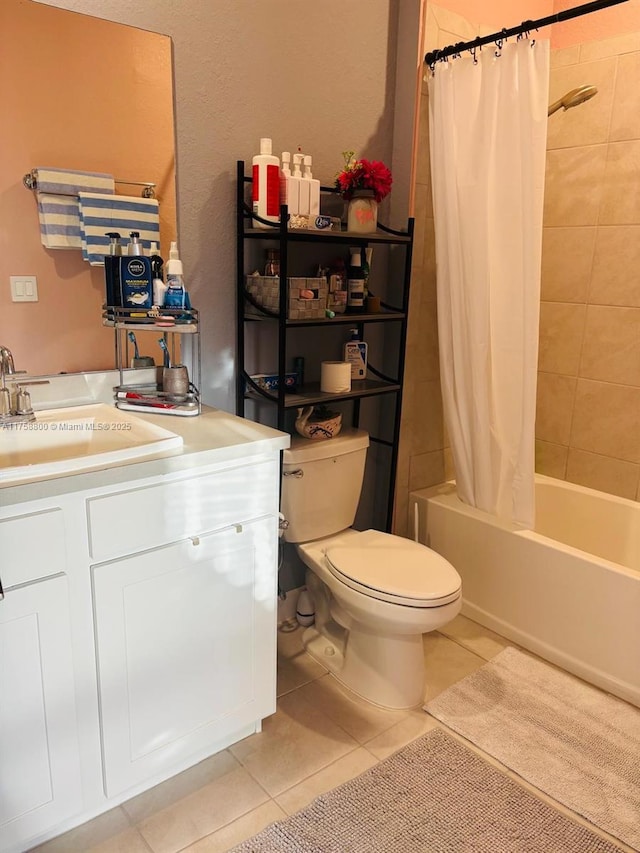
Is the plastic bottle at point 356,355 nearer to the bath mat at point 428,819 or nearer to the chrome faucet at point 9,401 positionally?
the chrome faucet at point 9,401

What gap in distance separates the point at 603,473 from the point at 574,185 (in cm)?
113

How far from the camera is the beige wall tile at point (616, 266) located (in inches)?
91.2

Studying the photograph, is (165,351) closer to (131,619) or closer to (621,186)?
(131,619)

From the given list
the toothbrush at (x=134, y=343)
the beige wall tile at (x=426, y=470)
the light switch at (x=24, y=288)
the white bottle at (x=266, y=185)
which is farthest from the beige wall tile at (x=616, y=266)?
the light switch at (x=24, y=288)

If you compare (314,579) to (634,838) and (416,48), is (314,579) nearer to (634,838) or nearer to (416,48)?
(634,838)

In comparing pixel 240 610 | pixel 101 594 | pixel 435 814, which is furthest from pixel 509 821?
pixel 101 594

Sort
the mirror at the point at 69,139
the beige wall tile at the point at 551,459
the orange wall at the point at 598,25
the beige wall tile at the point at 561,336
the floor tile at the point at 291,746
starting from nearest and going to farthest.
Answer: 1. the mirror at the point at 69,139
2. the floor tile at the point at 291,746
3. the orange wall at the point at 598,25
4. the beige wall tile at the point at 561,336
5. the beige wall tile at the point at 551,459

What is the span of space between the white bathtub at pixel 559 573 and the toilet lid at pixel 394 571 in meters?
0.40

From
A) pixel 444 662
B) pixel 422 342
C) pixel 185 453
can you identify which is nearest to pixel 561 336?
pixel 422 342

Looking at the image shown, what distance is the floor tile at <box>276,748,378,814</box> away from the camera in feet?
5.21

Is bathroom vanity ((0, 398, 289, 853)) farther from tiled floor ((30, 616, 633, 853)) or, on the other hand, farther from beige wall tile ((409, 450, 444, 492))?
beige wall tile ((409, 450, 444, 492))

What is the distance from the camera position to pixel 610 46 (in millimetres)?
2285

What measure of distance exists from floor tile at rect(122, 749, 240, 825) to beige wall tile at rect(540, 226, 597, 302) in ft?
6.76

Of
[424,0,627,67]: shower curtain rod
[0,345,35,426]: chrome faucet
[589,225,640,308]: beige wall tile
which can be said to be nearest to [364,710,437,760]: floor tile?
[0,345,35,426]: chrome faucet
